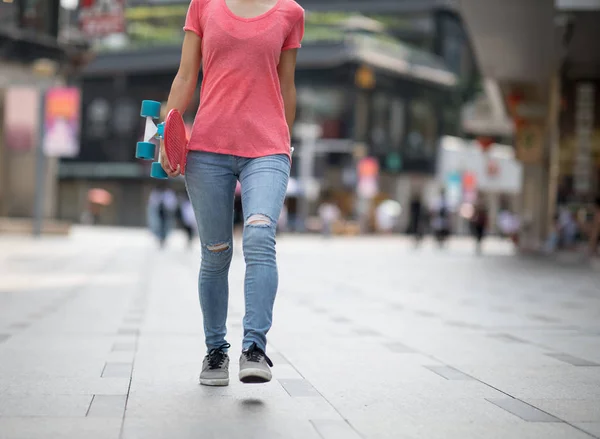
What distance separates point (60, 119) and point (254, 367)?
27390 millimetres

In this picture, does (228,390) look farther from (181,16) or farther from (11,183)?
(181,16)

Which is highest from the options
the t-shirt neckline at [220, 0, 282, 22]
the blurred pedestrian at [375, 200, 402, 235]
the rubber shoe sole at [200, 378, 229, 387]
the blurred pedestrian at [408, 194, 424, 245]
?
the t-shirt neckline at [220, 0, 282, 22]

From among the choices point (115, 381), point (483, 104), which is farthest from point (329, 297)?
point (483, 104)

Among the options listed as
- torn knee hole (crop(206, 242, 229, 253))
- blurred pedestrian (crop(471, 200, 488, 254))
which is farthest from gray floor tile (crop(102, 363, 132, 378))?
blurred pedestrian (crop(471, 200, 488, 254))

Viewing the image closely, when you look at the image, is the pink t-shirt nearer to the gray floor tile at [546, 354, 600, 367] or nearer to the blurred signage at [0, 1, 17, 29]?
the gray floor tile at [546, 354, 600, 367]

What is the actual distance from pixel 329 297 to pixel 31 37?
17.5 m

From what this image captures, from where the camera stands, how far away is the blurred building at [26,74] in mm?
28031

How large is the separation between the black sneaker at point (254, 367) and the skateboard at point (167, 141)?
88cm

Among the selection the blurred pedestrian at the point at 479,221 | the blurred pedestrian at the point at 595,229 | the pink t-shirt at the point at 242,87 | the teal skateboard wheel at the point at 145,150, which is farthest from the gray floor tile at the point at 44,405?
the blurred pedestrian at the point at 479,221

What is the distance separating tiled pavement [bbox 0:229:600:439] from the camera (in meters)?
4.82

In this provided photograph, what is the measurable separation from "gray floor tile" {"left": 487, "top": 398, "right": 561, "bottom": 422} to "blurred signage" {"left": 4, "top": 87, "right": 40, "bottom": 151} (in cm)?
2952

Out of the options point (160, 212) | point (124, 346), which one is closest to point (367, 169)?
point (160, 212)

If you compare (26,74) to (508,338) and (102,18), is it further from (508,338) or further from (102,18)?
(508,338)

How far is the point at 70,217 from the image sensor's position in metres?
66.4
